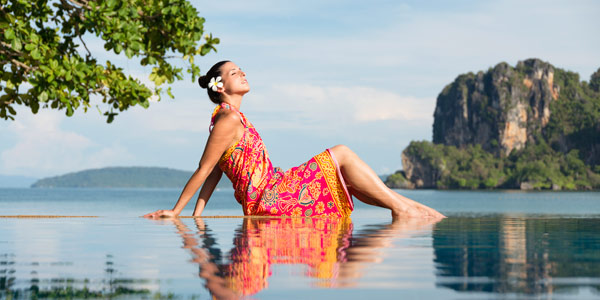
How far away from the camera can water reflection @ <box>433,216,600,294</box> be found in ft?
9.23

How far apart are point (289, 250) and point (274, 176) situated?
8.90ft

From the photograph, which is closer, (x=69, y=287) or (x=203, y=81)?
(x=69, y=287)

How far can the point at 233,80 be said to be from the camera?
6.60 metres

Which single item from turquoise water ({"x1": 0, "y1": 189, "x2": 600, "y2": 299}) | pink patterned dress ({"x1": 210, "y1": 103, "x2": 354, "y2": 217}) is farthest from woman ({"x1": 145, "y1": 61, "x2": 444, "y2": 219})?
turquoise water ({"x1": 0, "y1": 189, "x2": 600, "y2": 299})

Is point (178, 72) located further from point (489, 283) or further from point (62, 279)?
point (489, 283)

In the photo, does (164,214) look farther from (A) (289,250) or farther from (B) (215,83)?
(A) (289,250)

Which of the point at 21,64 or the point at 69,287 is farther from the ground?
the point at 21,64

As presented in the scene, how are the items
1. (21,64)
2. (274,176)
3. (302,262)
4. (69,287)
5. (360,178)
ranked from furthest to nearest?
(21,64), (274,176), (360,178), (302,262), (69,287)

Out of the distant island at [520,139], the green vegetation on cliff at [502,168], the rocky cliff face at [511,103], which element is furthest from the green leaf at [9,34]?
the rocky cliff face at [511,103]

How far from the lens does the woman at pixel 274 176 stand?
637 cm

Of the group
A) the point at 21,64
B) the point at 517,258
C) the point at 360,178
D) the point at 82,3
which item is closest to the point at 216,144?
the point at 360,178

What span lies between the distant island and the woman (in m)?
148

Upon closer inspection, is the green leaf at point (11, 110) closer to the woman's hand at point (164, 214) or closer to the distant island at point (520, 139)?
the woman's hand at point (164, 214)

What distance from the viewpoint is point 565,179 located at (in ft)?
495
